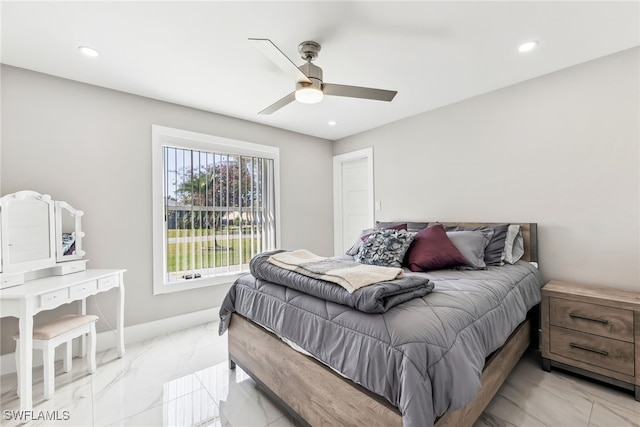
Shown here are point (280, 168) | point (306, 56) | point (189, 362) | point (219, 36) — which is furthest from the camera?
point (280, 168)

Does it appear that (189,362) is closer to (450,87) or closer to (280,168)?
(280,168)

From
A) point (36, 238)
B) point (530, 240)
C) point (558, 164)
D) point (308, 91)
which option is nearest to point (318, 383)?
point (308, 91)

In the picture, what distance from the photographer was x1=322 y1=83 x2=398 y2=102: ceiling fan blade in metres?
1.91

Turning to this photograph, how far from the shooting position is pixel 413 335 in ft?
3.67

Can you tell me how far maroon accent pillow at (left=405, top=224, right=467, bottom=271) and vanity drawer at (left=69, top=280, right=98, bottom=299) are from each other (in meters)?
2.55

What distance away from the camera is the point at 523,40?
1998 mm

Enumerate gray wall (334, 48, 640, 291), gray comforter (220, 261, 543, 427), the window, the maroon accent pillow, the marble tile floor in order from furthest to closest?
the window
the maroon accent pillow
gray wall (334, 48, 640, 291)
the marble tile floor
gray comforter (220, 261, 543, 427)

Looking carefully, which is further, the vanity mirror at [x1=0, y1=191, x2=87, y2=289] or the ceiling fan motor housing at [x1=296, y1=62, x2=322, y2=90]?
the vanity mirror at [x1=0, y1=191, x2=87, y2=289]

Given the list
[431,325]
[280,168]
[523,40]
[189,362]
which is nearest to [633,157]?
[523,40]

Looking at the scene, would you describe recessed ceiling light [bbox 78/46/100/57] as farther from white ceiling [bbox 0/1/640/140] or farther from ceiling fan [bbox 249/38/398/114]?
ceiling fan [bbox 249/38/398/114]

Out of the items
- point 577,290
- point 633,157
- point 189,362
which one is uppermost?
point 633,157

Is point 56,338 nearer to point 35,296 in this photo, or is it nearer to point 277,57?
point 35,296

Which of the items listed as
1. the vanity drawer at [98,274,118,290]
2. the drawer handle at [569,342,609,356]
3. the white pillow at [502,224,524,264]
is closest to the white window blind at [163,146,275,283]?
the vanity drawer at [98,274,118,290]

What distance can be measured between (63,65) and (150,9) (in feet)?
3.99
